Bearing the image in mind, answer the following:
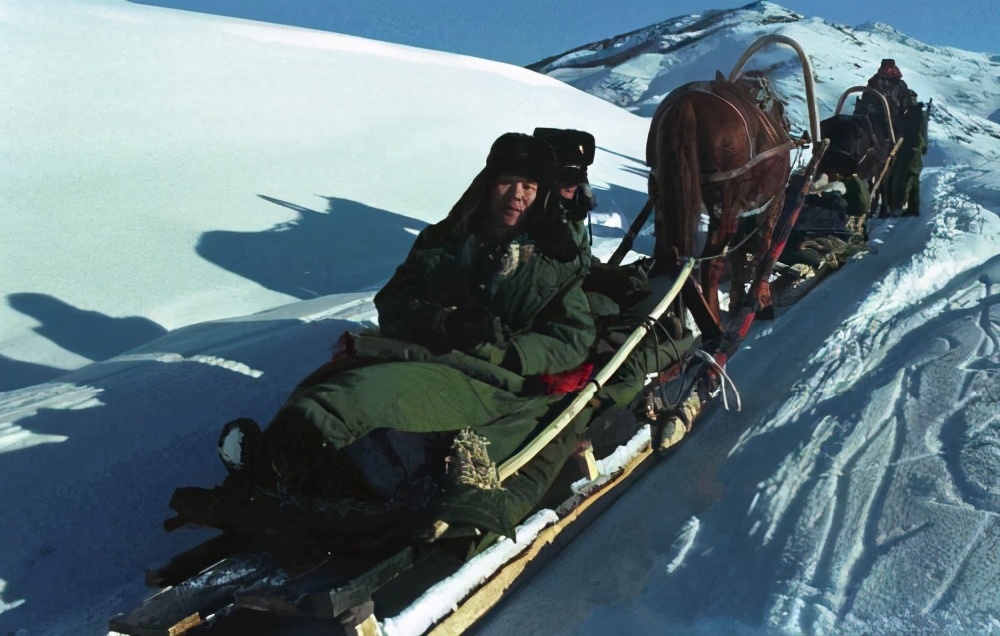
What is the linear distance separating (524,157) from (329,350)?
6.48ft

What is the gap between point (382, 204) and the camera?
9828 millimetres

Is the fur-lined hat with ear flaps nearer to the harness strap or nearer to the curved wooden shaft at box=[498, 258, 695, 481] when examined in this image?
the curved wooden shaft at box=[498, 258, 695, 481]

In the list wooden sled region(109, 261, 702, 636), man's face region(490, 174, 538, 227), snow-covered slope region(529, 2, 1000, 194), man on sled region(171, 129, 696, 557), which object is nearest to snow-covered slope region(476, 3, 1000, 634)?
wooden sled region(109, 261, 702, 636)

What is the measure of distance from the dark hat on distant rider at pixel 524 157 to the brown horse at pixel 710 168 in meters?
1.14

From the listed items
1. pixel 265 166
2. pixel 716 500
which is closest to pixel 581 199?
pixel 716 500

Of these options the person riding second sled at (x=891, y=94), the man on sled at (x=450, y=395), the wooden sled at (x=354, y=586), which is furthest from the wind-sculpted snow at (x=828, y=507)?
the person riding second sled at (x=891, y=94)

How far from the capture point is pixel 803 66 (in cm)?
495

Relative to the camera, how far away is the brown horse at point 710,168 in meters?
4.29

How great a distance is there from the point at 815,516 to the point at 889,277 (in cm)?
291

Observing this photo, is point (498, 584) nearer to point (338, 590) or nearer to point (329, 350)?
point (338, 590)

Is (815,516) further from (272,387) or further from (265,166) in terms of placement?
(265,166)

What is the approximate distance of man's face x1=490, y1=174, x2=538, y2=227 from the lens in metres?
3.38

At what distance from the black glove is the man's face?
367 mm

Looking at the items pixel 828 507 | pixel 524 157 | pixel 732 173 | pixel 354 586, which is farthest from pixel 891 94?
pixel 354 586
